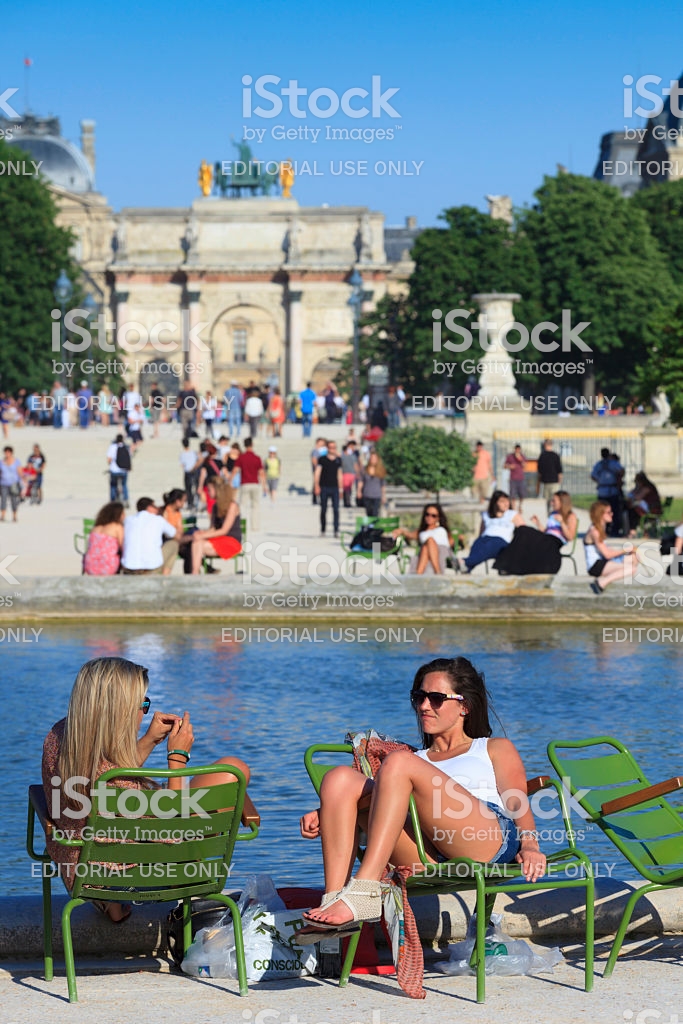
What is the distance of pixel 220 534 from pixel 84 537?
2.93m

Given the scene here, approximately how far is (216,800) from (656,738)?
18.0 feet

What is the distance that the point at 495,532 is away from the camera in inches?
653

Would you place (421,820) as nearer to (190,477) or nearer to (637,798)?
(637,798)

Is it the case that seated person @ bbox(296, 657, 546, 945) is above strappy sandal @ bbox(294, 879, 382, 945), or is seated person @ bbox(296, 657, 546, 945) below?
above

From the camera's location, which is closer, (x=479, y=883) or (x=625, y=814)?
(x=479, y=883)

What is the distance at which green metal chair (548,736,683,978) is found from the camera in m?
5.46

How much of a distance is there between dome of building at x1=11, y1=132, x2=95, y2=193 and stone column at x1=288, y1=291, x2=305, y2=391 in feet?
114

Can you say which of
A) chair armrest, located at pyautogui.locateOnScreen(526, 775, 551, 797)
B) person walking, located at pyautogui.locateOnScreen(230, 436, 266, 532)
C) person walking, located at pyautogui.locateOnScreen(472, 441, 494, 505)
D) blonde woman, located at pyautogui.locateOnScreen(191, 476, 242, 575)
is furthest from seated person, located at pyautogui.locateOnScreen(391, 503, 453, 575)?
person walking, located at pyautogui.locateOnScreen(472, 441, 494, 505)

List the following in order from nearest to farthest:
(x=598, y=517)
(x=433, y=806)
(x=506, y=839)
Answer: (x=433, y=806), (x=506, y=839), (x=598, y=517)

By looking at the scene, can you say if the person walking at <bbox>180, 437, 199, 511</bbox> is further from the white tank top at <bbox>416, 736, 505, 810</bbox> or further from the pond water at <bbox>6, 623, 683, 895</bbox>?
the white tank top at <bbox>416, 736, 505, 810</bbox>

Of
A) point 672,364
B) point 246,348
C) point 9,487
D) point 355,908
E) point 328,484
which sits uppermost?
point 246,348

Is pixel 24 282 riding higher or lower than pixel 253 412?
higher

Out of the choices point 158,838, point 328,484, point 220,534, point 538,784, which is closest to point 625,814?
point 538,784

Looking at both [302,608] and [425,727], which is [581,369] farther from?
[425,727]
